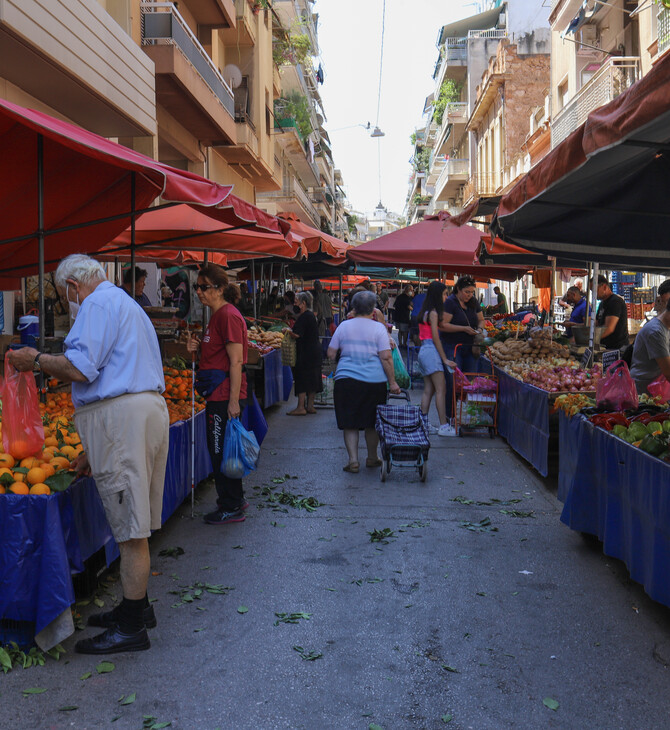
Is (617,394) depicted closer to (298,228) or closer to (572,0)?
(298,228)

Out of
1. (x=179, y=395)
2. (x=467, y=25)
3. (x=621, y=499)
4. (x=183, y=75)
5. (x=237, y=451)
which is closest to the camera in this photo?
(x=621, y=499)

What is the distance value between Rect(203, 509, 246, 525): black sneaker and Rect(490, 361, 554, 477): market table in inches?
124

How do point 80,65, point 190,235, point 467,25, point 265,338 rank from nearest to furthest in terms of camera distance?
point 190,235 → point 80,65 → point 265,338 → point 467,25

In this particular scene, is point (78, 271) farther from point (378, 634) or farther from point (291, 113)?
point (291, 113)

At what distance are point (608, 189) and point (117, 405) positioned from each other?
13.0 feet

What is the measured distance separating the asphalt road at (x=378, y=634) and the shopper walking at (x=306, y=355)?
5.29 metres

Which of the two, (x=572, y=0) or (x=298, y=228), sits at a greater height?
(x=572, y=0)

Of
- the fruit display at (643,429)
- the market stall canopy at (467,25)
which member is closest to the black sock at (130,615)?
the fruit display at (643,429)

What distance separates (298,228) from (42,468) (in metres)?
10.4

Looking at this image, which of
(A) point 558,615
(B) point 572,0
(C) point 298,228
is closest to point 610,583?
(A) point 558,615

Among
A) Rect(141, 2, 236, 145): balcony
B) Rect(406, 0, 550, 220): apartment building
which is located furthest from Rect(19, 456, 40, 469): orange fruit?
Rect(406, 0, 550, 220): apartment building

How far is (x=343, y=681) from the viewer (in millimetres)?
3625

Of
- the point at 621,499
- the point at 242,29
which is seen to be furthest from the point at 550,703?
the point at 242,29

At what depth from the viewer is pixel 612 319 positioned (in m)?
11.3
